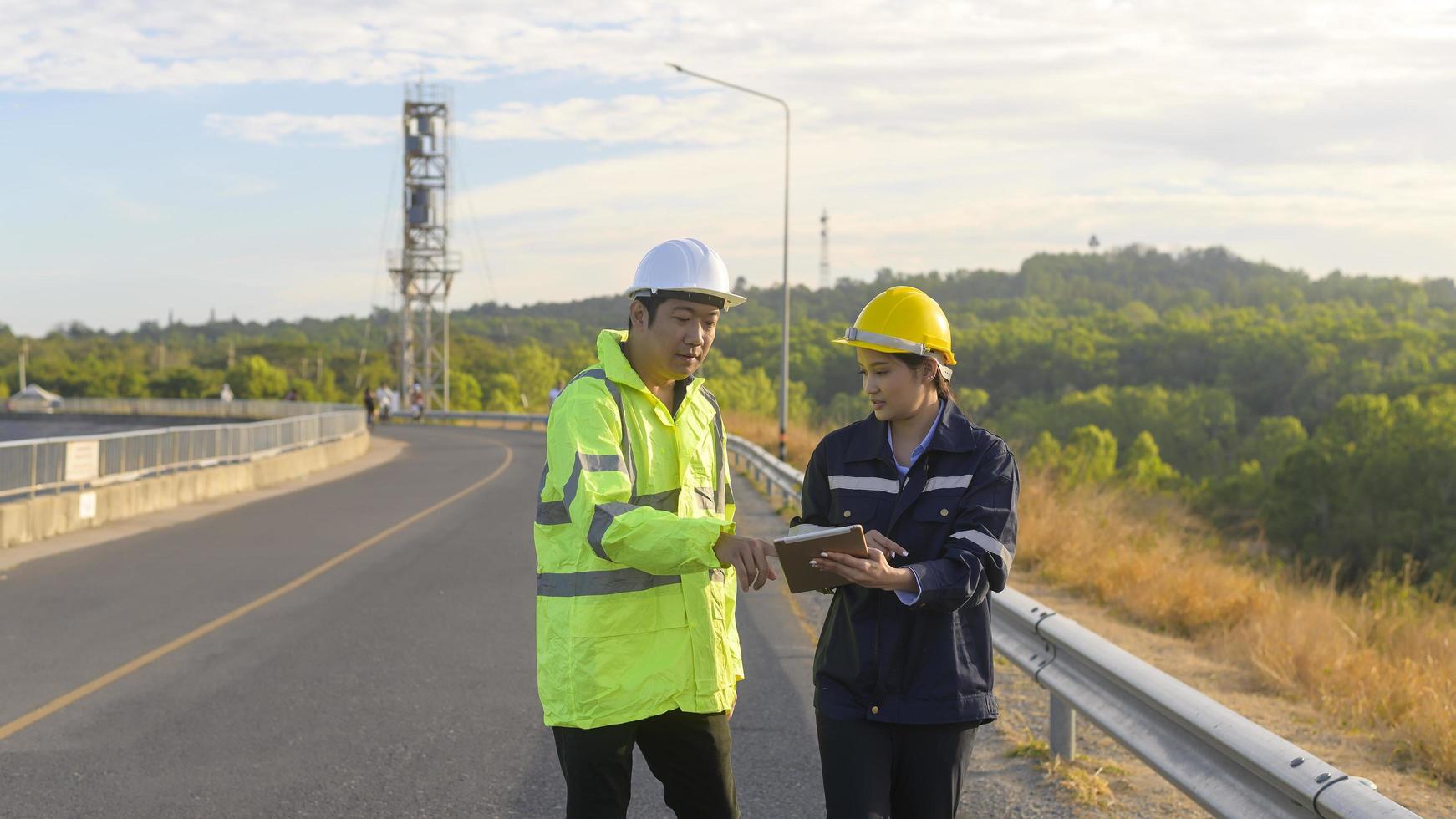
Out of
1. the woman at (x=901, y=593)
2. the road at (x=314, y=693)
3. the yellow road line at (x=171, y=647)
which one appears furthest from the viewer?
the yellow road line at (x=171, y=647)

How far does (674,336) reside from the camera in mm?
3525

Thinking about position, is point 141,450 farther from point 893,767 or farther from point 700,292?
point 893,767

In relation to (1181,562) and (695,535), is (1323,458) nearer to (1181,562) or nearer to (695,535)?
(1181,562)

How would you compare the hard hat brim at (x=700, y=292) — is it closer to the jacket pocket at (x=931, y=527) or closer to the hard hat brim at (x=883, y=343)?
the hard hat brim at (x=883, y=343)

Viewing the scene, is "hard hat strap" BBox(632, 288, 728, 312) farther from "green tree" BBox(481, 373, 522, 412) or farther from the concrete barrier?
"green tree" BBox(481, 373, 522, 412)

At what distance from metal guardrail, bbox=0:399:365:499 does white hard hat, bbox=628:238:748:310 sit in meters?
14.4

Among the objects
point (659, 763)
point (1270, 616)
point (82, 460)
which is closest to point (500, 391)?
point (82, 460)

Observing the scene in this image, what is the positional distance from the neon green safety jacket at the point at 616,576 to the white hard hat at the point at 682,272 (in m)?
0.18

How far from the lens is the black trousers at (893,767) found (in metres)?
3.39

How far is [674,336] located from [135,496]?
18.6 m

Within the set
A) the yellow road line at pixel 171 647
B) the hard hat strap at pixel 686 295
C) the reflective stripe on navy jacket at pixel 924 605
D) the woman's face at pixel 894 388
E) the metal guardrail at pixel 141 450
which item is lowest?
the yellow road line at pixel 171 647

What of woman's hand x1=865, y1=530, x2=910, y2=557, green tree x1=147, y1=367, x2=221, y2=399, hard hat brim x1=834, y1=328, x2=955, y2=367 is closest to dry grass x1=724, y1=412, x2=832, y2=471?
hard hat brim x1=834, y1=328, x2=955, y2=367

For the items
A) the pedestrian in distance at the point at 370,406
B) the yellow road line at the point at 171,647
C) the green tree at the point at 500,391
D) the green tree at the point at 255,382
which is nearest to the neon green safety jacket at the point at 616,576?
the yellow road line at the point at 171,647

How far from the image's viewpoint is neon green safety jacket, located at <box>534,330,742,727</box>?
3281 mm
